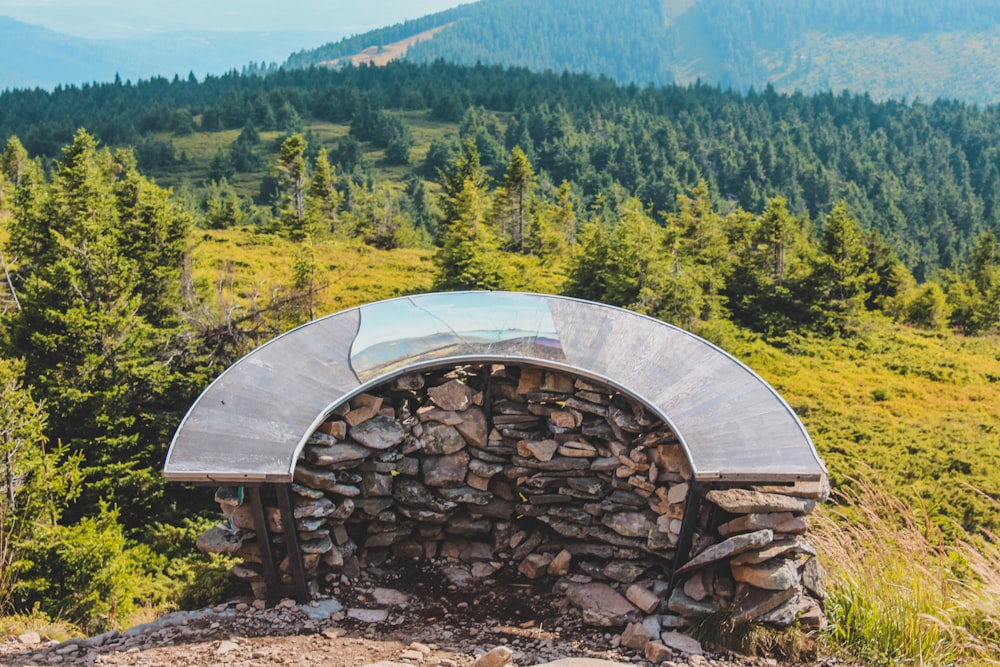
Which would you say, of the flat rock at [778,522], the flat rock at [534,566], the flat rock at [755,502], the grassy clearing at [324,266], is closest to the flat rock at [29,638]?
the flat rock at [534,566]

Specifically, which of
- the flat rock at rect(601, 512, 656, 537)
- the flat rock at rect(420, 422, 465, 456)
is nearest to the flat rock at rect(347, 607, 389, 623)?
the flat rock at rect(420, 422, 465, 456)

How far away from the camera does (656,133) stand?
127m

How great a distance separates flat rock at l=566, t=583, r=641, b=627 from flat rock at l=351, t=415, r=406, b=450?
294cm

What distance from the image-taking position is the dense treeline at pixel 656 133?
370 ft

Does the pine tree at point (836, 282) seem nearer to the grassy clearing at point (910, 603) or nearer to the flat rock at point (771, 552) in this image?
the grassy clearing at point (910, 603)

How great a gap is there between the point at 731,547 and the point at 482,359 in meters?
3.86

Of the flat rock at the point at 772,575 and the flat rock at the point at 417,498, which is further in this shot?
the flat rock at the point at 417,498

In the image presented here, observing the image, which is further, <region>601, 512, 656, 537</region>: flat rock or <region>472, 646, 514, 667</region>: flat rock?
<region>601, 512, 656, 537</region>: flat rock

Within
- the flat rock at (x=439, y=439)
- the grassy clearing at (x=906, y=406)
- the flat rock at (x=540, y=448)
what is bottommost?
the grassy clearing at (x=906, y=406)

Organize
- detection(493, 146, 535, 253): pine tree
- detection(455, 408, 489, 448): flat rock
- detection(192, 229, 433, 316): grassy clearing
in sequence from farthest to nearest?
1. detection(493, 146, 535, 253): pine tree
2. detection(192, 229, 433, 316): grassy clearing
3. detection(455, 408, 489, 448): flat rock

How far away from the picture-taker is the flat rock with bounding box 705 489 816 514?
358 inches

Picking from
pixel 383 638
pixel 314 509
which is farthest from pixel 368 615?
pixel 314 509

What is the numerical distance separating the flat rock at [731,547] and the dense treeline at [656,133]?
95878 mm

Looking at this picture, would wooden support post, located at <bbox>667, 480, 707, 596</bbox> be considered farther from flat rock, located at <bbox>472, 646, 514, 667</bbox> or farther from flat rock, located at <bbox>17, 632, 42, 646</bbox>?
flat rock, located at <bbox>17, 632, 42, 646</bbox>
